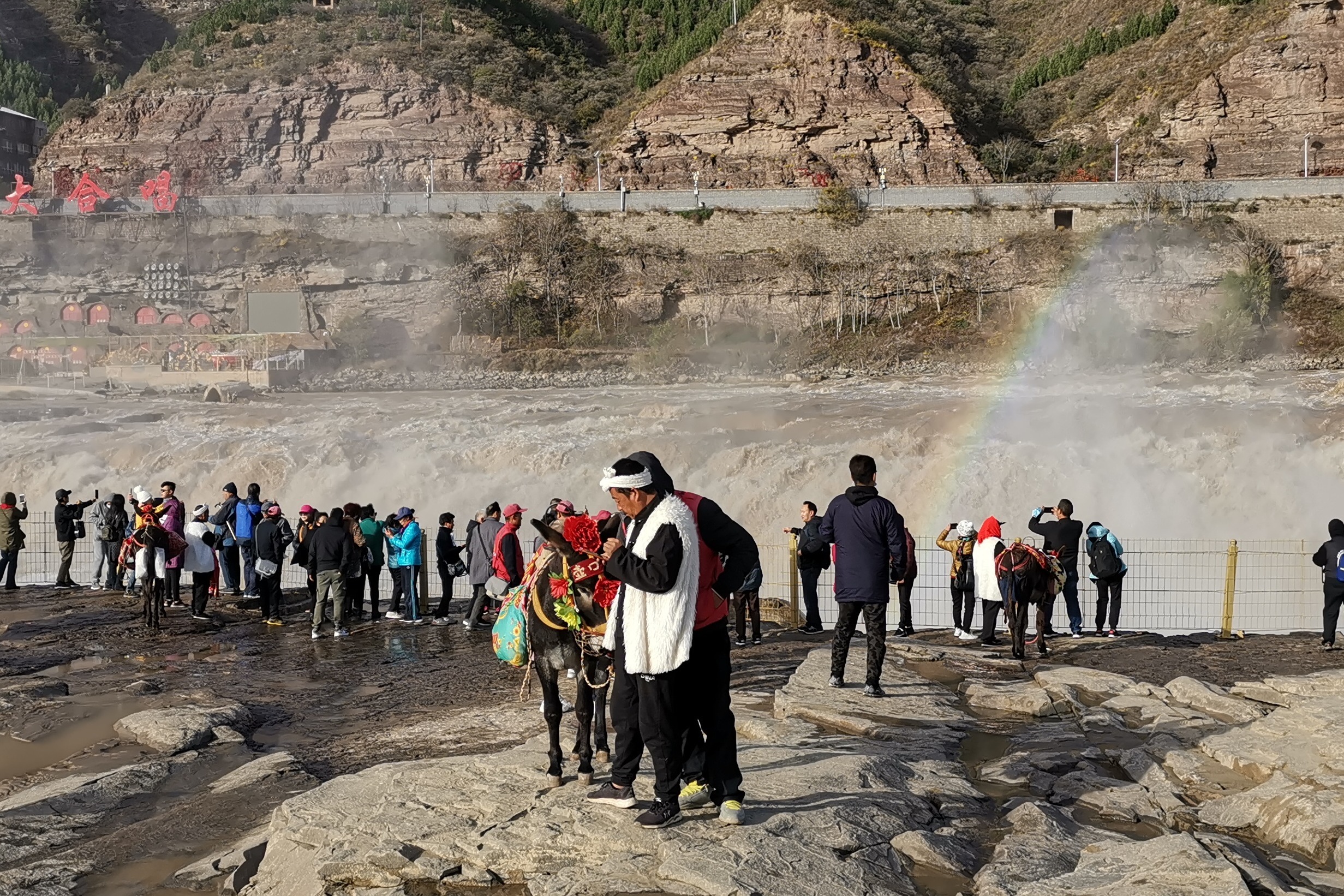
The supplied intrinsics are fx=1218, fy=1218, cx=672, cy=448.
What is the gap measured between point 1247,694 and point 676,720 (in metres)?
5.64

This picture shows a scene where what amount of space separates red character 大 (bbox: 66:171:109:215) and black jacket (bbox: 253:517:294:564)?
2098 inches

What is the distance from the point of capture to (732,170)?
218 feet

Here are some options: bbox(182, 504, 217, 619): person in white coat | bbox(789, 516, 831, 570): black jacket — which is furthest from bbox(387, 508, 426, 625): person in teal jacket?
bbox(789, 516, 831, 570): black jacket

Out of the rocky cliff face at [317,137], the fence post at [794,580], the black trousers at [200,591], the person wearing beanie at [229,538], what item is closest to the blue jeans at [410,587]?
the black trousers at [200,591]

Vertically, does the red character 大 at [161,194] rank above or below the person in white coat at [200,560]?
above

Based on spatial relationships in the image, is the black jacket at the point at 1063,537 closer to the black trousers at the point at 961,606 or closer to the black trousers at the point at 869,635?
the black trousers at the point at 961,606

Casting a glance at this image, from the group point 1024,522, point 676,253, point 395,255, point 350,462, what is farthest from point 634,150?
point 1024,522

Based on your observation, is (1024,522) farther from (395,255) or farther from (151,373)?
(395,255)

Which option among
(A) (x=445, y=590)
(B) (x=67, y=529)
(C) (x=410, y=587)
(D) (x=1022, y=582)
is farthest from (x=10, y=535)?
(D) (x=1022, y=582)

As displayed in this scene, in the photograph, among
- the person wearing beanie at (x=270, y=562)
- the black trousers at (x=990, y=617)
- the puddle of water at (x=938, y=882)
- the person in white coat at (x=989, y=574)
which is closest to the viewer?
the puddle of water at (x=938, y=882)

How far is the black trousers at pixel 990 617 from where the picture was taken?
40.8 ft

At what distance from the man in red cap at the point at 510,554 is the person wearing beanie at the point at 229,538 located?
570 cm

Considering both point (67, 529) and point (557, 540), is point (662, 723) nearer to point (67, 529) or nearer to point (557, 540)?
point (557, 540)

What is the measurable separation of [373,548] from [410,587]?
72 cm
